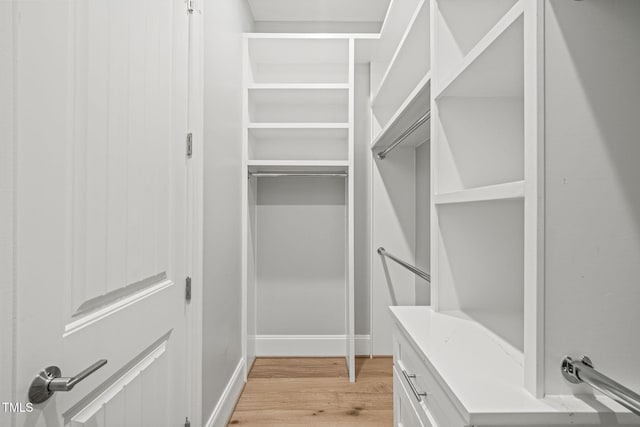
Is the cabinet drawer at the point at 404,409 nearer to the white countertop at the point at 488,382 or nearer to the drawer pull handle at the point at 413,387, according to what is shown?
the drawer pull handle at the point at 413,387

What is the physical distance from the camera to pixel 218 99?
1787 mm

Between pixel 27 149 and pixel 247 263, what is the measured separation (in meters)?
1.84

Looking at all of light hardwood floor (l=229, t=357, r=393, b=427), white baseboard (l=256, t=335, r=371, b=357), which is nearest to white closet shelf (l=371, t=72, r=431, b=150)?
white baseboard (l=256, t=335, r=371, b=357)

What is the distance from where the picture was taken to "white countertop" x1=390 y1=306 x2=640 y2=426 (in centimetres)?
63

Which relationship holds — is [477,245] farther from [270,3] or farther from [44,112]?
[270,3]

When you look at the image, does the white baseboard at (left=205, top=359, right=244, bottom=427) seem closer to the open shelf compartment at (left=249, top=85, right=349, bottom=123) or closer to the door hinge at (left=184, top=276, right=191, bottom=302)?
the door hinge at (left=184, top=276, right=191, bottom=302)

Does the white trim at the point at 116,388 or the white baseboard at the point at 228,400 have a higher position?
the white trim at the point at 116,388

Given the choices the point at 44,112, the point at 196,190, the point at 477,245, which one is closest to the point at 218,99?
the point at 196,190

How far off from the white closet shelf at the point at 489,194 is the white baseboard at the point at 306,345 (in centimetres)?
192

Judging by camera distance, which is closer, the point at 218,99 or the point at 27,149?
the point at 27,149

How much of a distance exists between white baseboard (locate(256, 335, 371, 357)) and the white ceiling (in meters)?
2.51

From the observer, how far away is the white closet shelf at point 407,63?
153cm

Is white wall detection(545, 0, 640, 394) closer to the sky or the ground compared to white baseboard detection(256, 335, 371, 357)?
closer to the sky

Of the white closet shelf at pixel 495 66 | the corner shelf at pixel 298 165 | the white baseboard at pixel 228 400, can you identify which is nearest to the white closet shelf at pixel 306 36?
the corner shelf at pixel 298 165
